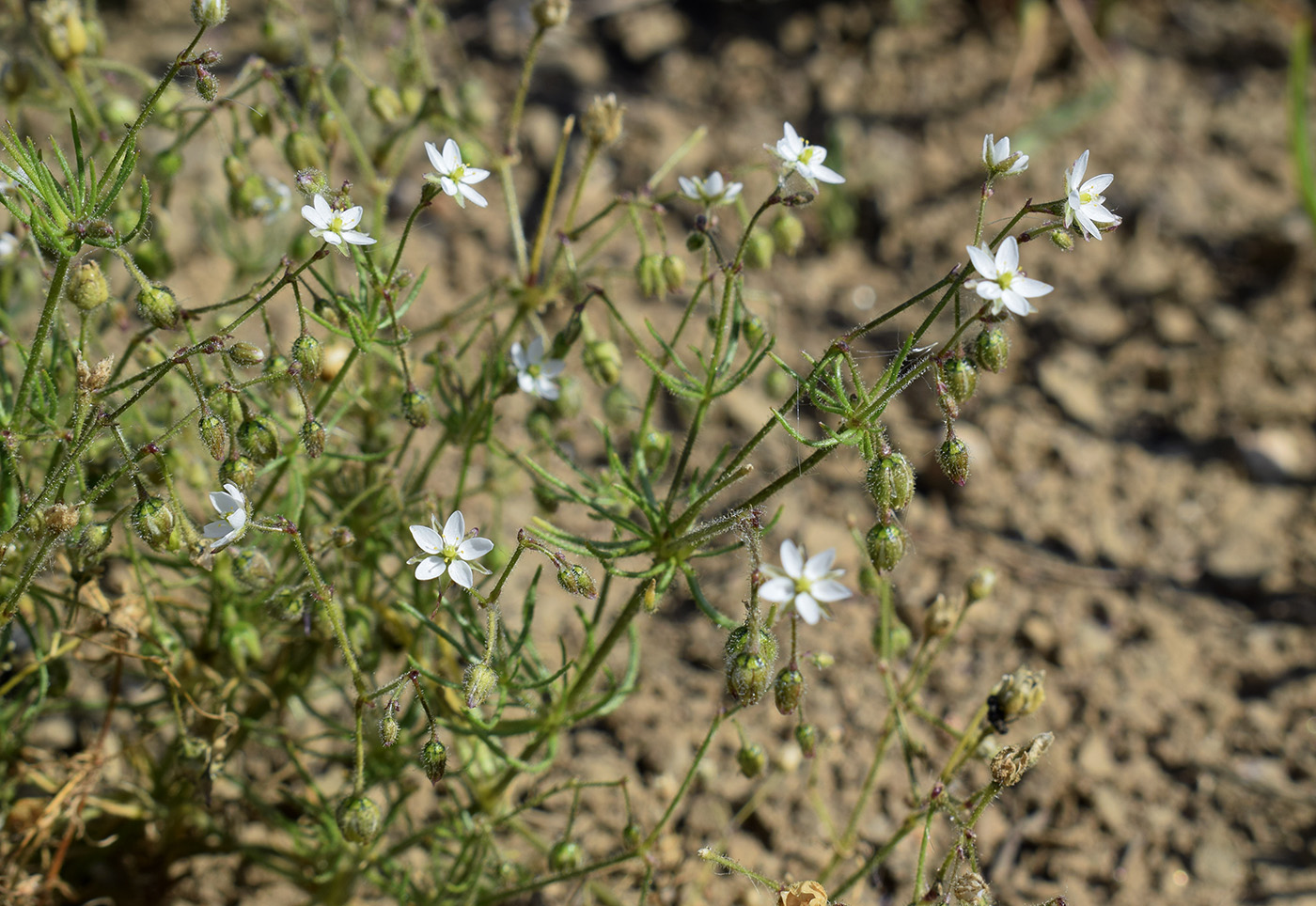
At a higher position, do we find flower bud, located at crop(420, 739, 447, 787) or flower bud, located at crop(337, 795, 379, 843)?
flower bud, located at crop(420, 739, 447, 787)

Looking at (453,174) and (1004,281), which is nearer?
(1004,281)

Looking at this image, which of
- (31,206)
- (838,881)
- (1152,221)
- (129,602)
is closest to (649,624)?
(838,881)

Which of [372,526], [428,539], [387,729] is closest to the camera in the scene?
[387,729]

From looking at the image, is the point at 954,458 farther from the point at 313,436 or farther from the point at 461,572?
the point at 313,436

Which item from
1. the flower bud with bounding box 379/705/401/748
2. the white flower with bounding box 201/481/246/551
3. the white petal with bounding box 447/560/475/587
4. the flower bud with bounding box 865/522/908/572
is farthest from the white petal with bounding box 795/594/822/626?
the white flower with bounding box 201/481/246/551

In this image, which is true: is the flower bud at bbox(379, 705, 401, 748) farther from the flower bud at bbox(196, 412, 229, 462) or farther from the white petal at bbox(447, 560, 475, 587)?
the flower bud at bbox(196, 412, 229, 462)

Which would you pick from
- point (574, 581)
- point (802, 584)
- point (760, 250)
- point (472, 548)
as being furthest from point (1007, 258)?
point (472, 548)

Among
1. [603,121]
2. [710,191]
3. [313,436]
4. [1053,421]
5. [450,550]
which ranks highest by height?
[1053,421]
